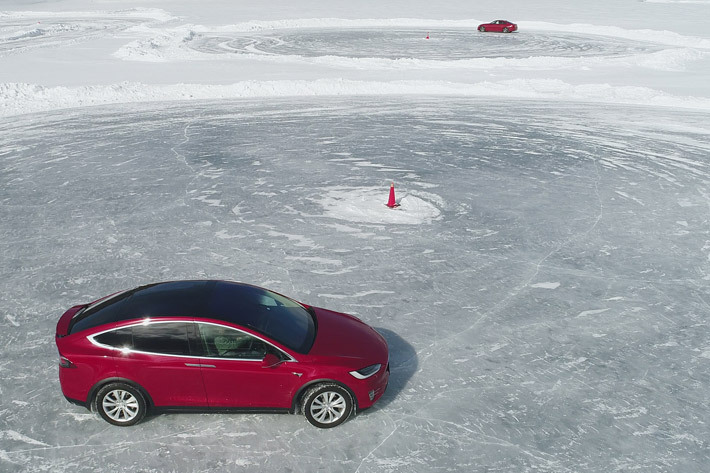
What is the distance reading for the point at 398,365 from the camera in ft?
29.7

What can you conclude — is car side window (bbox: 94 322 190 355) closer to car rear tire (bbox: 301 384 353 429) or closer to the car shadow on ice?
car rear tire (bbox: 301 384 353 429)

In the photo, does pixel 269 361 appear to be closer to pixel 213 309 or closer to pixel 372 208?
pixel 213 309

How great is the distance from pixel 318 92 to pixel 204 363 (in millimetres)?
26963

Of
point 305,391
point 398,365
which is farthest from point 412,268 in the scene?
point 305,391

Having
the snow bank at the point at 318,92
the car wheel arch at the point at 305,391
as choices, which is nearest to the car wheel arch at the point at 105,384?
the car wheel arch at the point at 305,391

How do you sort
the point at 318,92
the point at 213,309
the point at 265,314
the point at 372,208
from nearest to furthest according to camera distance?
the point at 213,309 < the point at 265,314 < the point at 372,208 < the point at 318,92

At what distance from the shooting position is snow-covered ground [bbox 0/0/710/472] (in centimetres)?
747

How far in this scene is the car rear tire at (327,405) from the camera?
7367 mm

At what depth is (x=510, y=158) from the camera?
67.1ft

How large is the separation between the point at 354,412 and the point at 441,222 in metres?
7.66

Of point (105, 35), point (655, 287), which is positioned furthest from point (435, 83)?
point (105, 35)

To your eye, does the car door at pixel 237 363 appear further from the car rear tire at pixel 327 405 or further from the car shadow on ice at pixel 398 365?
the car shadow on ice at pixel 398 365

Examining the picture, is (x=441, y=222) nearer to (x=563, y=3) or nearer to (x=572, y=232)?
(x=572, y=232)

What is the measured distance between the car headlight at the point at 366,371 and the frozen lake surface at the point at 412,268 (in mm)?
669
